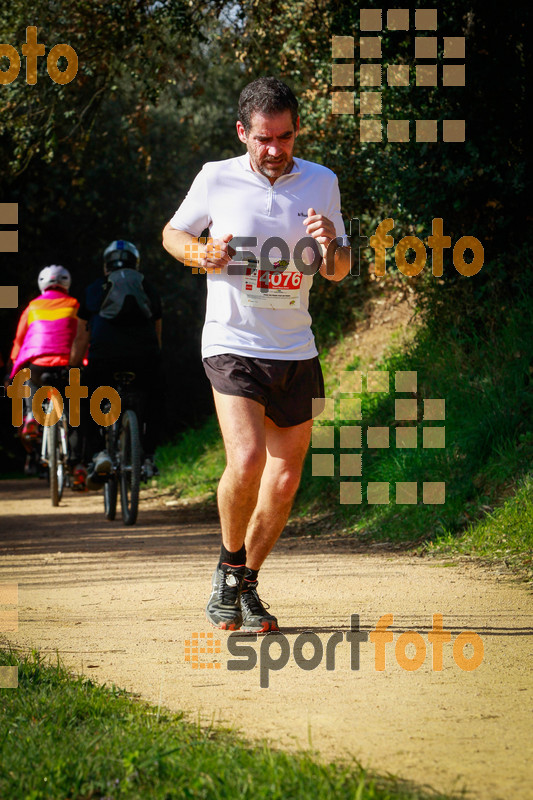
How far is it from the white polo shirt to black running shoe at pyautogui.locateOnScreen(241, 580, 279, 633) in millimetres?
1010

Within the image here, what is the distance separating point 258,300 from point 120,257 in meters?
4.87

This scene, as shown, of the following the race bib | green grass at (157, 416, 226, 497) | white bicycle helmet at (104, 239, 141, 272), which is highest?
white bicycle helmet at (104, 239, 141, 272)

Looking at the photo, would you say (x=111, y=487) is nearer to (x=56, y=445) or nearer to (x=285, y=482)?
(x=56, y=445)

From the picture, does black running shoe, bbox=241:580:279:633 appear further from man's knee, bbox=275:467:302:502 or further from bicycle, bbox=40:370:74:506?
bicycle, bbox=40:370:74:506

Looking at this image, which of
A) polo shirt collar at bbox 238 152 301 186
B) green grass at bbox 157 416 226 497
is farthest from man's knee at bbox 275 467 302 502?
green grass at bbox 157 416 226 497

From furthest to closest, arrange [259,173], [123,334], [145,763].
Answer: [123,334] → [259,173] → [145,763]

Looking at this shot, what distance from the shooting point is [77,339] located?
30.6ft

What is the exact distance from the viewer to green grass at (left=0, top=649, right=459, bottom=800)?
2.50 meters

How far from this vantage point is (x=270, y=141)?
4391 mm

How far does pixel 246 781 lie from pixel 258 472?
1927 mm

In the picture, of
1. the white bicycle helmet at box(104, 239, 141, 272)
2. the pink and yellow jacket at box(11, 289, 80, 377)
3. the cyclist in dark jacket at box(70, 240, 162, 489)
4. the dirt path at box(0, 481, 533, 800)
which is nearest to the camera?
the dirt path at box(0, 481, 533, 800)

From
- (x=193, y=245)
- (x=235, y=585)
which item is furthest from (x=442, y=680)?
(x=193, y=245)

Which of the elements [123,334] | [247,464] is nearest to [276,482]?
[247,464]

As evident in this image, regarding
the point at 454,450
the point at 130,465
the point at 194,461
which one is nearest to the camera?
the point at 454,450
